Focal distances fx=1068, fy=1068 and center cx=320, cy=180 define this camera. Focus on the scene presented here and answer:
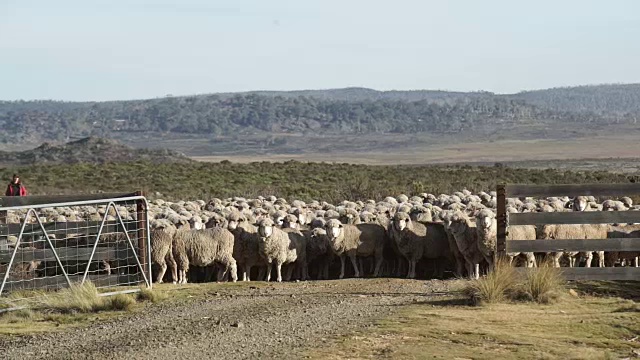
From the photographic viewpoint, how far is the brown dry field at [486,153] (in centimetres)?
12375

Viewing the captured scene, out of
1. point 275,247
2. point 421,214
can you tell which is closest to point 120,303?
point 275,247

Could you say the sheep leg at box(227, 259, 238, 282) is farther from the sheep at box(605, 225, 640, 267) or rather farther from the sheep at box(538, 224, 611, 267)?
the sheep at box(605, 225, 640, 267)

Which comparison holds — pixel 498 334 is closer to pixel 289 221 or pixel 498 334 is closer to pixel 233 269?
pixel 233 269

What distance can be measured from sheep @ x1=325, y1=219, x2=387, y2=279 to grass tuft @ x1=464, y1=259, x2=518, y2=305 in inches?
212

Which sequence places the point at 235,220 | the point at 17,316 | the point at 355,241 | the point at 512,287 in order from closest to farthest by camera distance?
1. the point at 17,316
2. the point at 512,287
3. the point at 355,241
4. the point at 235,220

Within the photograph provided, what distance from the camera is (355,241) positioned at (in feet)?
66.8

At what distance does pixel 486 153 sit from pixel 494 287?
123 metres

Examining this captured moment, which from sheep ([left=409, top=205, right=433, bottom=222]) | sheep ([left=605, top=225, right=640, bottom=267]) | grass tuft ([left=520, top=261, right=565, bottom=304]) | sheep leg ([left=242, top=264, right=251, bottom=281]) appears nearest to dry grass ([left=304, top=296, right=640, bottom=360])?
grass tuft ([left=520, top=261, right=565, bottom=304])

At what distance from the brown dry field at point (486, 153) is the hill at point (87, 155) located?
91.5 ft

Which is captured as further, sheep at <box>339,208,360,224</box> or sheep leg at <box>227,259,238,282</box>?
sheep at <box>339,208,360,224</box>

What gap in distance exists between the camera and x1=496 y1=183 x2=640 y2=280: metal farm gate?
50.6 feet

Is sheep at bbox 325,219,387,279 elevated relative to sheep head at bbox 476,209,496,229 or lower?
lower

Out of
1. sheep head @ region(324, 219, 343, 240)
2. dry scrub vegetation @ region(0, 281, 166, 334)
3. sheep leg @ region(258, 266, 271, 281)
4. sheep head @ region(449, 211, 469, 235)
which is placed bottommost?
sheep leg @ region(258, 266, 271, 281)

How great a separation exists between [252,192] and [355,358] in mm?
33712
